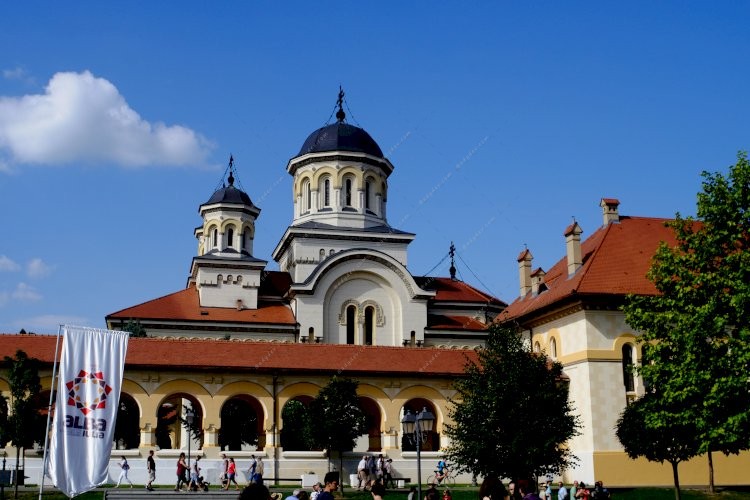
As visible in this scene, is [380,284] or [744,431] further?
[380,284]

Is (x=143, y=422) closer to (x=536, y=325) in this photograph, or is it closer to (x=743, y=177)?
(x=536, y=325)

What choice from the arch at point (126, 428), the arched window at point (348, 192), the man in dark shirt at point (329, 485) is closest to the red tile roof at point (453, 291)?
the arched window at point (348, 192)

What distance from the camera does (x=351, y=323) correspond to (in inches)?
1826

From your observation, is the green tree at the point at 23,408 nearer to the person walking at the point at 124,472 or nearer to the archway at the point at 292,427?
the person walking at the point at 124,472

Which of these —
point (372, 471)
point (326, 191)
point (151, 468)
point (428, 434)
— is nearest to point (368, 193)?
point (326, 191)

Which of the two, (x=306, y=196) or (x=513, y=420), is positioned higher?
(x=306, y=196)

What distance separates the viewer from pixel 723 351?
25000 millimetres

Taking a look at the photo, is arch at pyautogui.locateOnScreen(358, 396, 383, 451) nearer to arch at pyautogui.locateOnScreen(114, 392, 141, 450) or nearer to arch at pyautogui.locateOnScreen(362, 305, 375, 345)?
arch at pyautogui.locateOnScreen(114, 392, 141, 450)

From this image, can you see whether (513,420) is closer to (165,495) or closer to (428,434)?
(165,495)

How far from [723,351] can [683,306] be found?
1.74 meters

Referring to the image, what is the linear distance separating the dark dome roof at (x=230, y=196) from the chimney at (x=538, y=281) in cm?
1933

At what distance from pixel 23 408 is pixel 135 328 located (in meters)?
16.2

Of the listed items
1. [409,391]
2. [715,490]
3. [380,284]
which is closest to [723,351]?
[715,490]

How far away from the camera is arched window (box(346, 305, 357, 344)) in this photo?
4612cm
